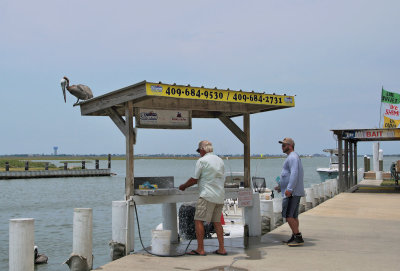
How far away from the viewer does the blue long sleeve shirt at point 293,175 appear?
867 cm

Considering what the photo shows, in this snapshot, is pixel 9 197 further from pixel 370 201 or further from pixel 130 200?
pixel 130 200

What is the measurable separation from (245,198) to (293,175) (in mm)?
1695

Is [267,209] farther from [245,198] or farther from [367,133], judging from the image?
[367,133]

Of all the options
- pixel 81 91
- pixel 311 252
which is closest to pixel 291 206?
pixel 311 252

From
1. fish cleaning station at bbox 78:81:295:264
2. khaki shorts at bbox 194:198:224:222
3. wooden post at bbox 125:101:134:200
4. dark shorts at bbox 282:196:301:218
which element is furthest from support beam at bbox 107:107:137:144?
dark shorts at bbox 282:196:301:218

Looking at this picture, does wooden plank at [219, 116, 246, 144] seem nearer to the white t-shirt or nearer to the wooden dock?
the white t-shirt

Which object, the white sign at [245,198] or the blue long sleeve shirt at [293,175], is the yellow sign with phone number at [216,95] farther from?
the white sign at [245,198]

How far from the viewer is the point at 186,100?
9.90 metres

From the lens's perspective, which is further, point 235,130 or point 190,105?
point 235,130

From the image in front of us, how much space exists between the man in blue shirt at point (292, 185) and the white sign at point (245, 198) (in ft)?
3.90

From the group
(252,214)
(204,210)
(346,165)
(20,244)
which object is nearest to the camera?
(20,244)

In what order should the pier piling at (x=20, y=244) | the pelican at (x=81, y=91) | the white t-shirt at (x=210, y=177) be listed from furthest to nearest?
the pelican at (x=81, y=91) → the white t-shirt at (x=210, y=177) → the pier piling at (x=20, y=244)

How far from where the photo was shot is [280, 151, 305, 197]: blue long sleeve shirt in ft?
28.5

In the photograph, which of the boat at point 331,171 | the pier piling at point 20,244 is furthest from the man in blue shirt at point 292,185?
the boat at point 331,171
